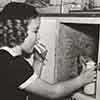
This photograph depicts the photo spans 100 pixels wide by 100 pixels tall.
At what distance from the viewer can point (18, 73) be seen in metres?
1.27

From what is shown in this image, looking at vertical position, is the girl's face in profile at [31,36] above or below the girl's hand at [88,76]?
above

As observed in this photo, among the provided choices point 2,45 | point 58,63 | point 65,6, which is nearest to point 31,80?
point 58,63

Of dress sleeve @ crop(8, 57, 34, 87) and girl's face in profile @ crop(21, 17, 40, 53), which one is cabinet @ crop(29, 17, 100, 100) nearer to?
girl's face in profile @ crop(21, 17, 40, 53)

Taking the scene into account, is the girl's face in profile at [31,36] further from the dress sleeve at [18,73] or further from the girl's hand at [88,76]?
the girl's hand at [88,76]

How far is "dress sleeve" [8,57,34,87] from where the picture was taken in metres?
1.26

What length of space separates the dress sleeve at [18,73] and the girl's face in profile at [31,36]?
0.44 feet

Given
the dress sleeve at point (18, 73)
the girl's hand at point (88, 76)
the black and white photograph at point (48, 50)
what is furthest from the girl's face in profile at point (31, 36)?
the girl's hand at point (88, 76)

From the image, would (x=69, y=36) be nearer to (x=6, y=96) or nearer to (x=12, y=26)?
(x=12, y=26)

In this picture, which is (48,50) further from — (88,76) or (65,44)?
(88,76)

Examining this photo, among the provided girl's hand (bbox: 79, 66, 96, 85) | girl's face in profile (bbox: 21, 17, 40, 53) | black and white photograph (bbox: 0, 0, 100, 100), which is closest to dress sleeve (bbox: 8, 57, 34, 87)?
black and white photograph (bbox: 0, 0, 100, 100)

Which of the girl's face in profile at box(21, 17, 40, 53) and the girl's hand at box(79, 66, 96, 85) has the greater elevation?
the girl's face in profile at box(21, 17, 40, 53)

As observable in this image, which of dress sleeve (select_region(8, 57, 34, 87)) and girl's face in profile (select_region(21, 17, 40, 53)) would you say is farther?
girl's face in profile (select_region(21, 17, 40, 53))

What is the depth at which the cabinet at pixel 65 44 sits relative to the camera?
1.34m

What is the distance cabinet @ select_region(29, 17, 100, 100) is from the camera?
4.41ft
